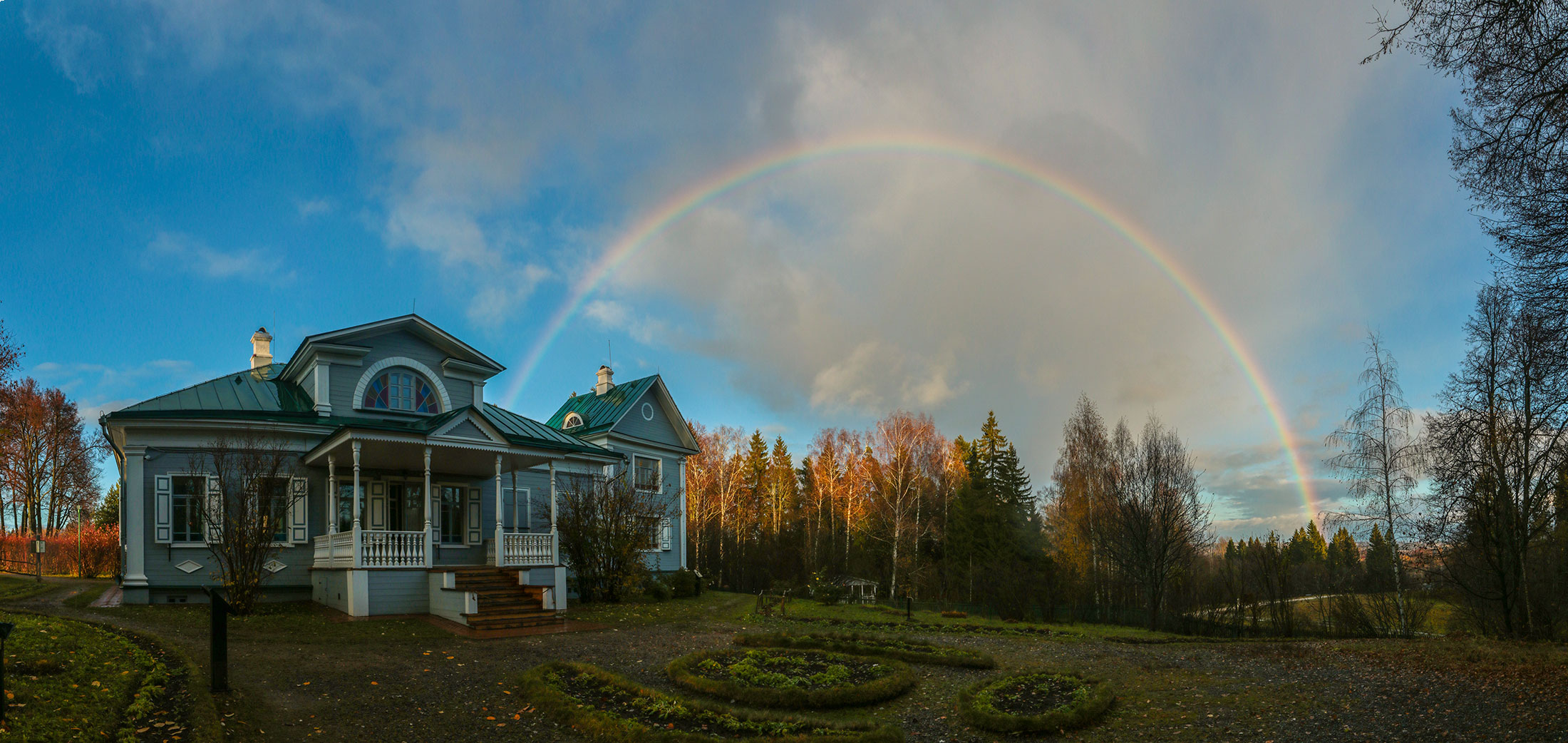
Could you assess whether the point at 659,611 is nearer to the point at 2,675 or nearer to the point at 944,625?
the point at 944,625

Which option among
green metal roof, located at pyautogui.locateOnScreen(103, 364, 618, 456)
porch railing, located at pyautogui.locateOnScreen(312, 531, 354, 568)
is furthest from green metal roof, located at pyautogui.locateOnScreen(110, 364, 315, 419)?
porch railing, located at pyautogui.locateOnScreen(312, 531, 354, 568)

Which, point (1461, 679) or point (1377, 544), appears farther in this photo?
point (1377, 544)

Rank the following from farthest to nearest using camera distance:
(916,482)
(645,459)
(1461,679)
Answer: (916,482), (645,459), (1461,679)

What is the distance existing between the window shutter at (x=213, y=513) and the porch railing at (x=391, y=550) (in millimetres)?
2692

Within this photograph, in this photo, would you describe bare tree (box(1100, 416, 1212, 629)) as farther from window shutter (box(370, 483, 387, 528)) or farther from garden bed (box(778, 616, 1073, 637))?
window shutter (box(370, 483, 387, 528))

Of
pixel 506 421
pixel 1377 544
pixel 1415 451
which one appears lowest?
pixel 1377 544

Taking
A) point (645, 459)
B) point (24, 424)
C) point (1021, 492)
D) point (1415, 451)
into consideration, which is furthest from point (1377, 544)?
point (24, 424)

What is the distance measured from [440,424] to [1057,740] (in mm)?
14390

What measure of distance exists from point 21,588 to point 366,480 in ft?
37.7

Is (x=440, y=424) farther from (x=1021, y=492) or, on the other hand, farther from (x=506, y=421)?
(x=1021, y=492)

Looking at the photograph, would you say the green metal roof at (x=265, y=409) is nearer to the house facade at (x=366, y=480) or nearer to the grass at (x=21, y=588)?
the house facade at (x=366, y=480)

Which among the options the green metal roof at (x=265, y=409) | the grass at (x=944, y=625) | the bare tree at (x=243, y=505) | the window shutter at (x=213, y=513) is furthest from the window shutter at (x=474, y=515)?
A: the grass at (x=944, y=625)

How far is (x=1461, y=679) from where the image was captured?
9.70 meters

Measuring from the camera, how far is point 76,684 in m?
7.84
